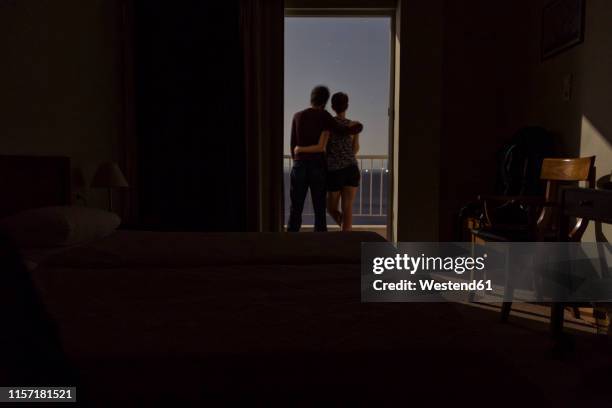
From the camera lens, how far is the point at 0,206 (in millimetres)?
2492

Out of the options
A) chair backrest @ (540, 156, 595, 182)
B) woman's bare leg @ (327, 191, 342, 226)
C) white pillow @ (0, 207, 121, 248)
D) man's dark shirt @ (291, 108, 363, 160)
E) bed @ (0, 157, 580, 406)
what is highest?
man's dark shirt @ (291, 108, 363, 160)

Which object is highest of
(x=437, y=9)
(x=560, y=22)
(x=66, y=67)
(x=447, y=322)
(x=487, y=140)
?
(x=437, y=9)

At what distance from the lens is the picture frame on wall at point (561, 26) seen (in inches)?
115

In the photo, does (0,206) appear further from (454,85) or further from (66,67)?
(454,85)

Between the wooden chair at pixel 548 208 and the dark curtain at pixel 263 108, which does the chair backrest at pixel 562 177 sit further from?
the dark curtain at pixel 263 108

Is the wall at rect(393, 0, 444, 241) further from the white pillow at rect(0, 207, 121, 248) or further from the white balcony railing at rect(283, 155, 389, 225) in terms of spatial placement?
the white pillow at rect(0, 207, 121, 248)

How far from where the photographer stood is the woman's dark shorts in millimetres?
4168

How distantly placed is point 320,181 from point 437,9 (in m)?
1.70

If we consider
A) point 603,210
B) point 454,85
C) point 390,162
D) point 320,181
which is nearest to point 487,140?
point 454,85

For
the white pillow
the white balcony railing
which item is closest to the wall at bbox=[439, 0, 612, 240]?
the white balcony railing

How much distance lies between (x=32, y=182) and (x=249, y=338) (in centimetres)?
225

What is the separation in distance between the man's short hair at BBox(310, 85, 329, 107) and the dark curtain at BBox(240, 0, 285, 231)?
28cm
